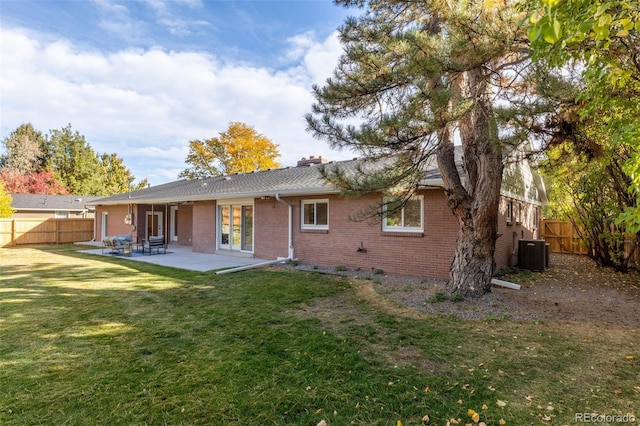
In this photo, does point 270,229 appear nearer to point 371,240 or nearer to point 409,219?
point 371,240

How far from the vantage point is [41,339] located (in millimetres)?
4594

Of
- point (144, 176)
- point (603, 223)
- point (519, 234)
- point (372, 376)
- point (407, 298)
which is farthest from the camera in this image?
point (144, 176)

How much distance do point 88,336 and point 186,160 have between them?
30719mm

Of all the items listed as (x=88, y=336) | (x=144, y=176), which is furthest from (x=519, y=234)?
(x=144, y=176)

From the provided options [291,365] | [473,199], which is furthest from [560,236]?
[291,365]

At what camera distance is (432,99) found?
4.88 meters

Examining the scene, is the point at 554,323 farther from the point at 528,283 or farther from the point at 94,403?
the point at 94,403

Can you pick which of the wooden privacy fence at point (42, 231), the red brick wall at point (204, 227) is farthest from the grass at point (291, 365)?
the wooden privacy fence at point (42, 231)

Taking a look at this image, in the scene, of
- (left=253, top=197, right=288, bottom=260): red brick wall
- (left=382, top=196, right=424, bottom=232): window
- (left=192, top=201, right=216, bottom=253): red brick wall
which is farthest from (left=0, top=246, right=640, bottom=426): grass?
(left=192, top=201, right=216, bottom=253): red brick wall

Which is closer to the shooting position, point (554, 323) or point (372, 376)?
point (372, 376)

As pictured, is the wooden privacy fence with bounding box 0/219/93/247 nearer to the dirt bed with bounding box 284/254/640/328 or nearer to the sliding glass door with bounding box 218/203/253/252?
the sliding glass door with bounding box 218/203/253/252

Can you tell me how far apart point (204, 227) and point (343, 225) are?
25.1 ft

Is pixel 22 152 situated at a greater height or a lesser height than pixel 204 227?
greater

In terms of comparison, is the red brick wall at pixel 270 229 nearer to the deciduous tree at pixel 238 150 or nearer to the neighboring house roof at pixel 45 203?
the deciduous tree at pixel 238 150
